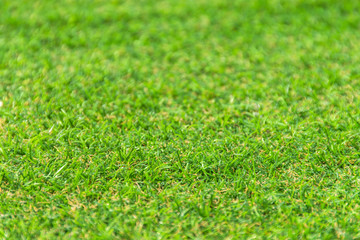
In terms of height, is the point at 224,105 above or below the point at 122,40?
below

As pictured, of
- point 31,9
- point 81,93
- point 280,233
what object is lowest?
point 280,233

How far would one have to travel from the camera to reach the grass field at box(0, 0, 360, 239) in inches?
107

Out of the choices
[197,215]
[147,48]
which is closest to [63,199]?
[197,215]

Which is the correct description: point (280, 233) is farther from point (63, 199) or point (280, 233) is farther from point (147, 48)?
point (147, 48)

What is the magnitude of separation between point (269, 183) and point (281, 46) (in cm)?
194

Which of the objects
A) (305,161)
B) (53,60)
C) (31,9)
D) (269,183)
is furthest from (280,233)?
(31,9)

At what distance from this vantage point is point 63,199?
2.79 m

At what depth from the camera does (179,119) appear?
3.49 m

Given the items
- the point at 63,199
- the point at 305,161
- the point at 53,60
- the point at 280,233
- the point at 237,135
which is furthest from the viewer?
the point at 53,60

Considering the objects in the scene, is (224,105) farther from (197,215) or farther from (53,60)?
(53,60)

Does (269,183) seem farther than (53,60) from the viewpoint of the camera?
No

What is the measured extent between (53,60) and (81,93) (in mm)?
657

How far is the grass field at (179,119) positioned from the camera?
271 cm

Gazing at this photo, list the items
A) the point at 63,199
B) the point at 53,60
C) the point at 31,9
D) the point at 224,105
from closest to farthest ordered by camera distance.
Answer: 1. the point at 63,199
2. the point at 224,105
3. the point at 53,60
4. the point at 31,9
